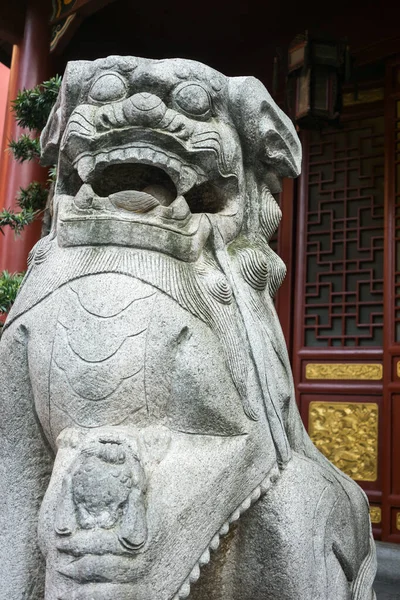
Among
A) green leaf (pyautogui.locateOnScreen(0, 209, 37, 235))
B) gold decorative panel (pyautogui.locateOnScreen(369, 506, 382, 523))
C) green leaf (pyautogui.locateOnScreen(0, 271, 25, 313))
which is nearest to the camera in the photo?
green leaf (pyautogui.locateOnScreen(0, 271, 25, 313))

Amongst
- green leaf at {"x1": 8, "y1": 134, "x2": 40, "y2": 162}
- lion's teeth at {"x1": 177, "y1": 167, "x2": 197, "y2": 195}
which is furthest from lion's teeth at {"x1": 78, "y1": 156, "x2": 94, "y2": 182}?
green leaf at {"x1": 8, "y1": 134, "x2": 40, "y2": 162}

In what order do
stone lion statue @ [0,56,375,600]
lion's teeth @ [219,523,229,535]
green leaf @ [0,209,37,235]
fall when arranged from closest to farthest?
stone lion statue @ [0,56,375,600] < lion's teeth @ [219,523,229,535] < green leaf @ [0,209,37,235]

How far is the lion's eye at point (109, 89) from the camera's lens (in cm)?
161

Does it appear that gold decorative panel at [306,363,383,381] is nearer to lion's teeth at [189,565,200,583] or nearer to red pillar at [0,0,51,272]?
red pillar at [0,0,51,272]

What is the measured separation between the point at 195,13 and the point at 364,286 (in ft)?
8.33

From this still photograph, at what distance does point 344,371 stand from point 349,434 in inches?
16.4

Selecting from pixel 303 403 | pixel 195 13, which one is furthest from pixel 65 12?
pixel 303 403

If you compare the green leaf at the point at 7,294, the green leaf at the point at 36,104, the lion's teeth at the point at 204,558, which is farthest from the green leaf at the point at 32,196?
the lion's teeth at the point at 204,558

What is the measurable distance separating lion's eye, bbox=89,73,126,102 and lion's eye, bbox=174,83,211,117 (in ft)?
0.47

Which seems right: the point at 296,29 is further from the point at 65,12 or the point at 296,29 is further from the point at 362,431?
the point at 362,431

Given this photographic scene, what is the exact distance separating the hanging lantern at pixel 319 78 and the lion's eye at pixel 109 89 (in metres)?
2.38

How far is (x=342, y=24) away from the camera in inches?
181

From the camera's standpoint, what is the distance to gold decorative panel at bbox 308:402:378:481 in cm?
411

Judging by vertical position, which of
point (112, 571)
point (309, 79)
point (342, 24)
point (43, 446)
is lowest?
point (112, 571)
